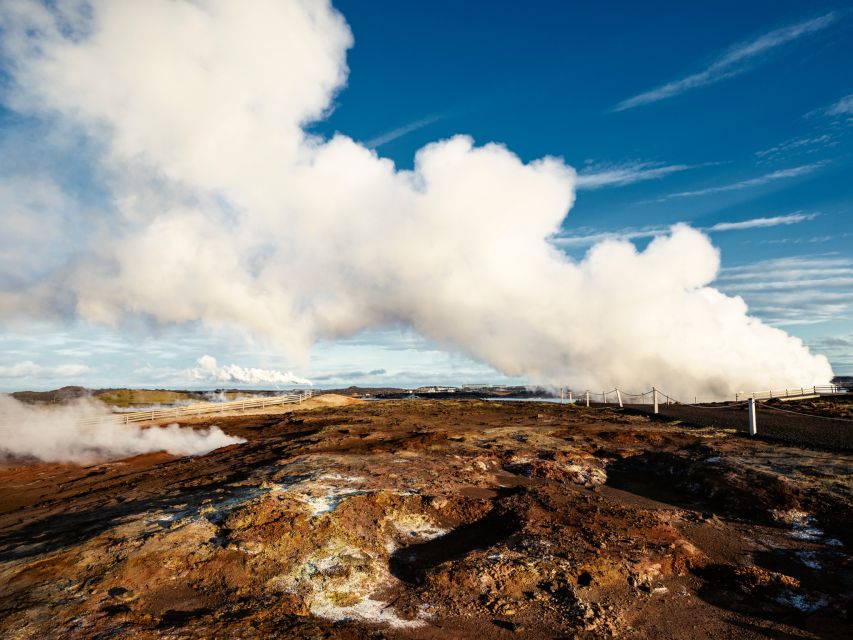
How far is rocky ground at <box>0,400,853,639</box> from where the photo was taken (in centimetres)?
601

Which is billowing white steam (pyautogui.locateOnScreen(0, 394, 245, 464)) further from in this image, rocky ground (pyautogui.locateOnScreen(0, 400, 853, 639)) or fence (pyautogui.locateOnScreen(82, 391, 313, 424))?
rocky ground (pyautogui.locateOnScreen(0, 400, 853, 639))

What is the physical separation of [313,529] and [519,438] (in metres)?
11.3

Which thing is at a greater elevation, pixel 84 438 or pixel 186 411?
pixel 186 411

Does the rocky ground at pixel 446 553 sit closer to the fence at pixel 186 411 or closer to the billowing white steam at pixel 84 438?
the billowing white steam at pixel 84 438

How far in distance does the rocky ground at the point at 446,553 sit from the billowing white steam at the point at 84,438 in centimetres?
1090

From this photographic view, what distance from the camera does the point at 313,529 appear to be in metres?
8.38

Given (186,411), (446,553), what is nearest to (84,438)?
(186,411)

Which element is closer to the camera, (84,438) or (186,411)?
(84,438)

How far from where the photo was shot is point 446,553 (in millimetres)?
8102

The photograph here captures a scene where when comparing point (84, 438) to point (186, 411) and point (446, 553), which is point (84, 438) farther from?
point (446, 553)

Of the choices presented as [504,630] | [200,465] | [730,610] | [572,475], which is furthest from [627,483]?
[200,465]

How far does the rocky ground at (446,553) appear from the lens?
601cm

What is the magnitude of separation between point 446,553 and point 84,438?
26.8 meters

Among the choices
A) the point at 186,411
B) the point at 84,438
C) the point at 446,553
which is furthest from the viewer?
the point at 186,411
